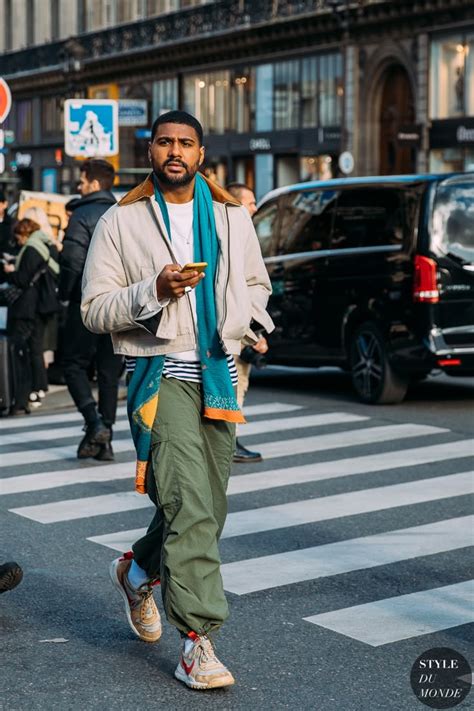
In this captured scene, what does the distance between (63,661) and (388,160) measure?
31.3 metres

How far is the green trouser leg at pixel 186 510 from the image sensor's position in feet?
16.7

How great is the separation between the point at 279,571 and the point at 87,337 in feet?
12.5

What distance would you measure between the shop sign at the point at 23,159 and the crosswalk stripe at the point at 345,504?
5003 centimetres

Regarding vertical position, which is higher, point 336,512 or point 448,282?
point 448,282

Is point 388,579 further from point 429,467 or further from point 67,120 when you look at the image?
point 67,120

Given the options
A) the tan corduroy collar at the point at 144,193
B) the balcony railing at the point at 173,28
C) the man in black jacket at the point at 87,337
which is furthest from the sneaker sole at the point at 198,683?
the balcony railing at the point at 173,28

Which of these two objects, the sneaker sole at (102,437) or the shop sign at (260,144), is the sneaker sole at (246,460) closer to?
the sneaker sole at (102,437)

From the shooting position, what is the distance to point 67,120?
1731 centimetres

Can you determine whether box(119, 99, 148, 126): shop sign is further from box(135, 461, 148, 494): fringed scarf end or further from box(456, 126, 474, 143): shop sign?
box(135, 461, 148, 494): fringed scarf end

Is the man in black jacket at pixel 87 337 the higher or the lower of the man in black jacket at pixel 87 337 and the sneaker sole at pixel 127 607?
the higher

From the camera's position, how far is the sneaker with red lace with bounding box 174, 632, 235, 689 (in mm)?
5070

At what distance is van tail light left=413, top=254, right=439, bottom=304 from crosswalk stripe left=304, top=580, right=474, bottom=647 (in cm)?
629

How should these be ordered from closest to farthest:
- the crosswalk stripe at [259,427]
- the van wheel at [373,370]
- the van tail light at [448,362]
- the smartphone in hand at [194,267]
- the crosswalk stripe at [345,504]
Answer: the smartphone in hand at [194,267] → the crosswalk stripe at [345,504] → the crosswalk stripe at [259,427] → the van tail light at [448,362] → the van wheel at [373,370]

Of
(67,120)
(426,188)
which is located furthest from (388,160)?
(426,188)
